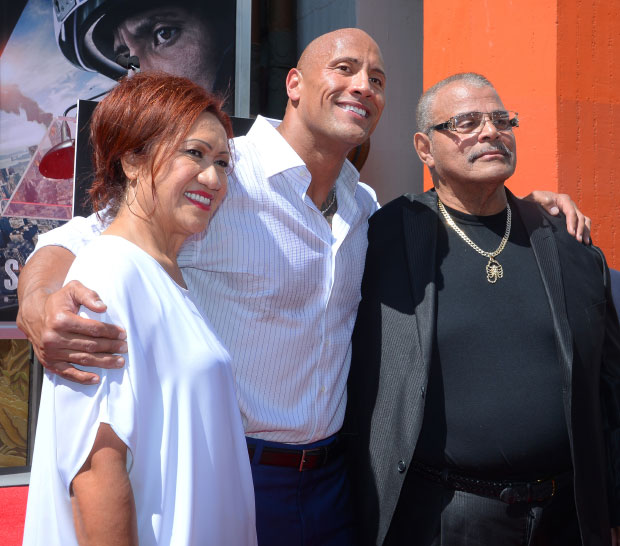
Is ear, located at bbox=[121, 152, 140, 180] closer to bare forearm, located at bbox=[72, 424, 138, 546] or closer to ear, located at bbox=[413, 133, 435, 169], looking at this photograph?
bare forearm, located at bbox=[72, 424, 138, 546]

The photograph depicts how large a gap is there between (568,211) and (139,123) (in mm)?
1599

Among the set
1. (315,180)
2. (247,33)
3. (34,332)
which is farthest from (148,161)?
(247,33)

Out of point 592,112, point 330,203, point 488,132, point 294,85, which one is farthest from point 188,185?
point 592,112

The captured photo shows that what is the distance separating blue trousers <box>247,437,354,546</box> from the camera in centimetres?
204

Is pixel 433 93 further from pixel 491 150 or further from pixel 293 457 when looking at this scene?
pixel 293 457

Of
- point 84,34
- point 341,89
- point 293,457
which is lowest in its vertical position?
point 293,457

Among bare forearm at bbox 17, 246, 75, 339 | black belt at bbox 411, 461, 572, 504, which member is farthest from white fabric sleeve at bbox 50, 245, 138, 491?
black belt at bbox 411, 461, 572, 504

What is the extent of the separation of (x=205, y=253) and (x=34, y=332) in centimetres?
65

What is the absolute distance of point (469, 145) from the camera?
2.38m

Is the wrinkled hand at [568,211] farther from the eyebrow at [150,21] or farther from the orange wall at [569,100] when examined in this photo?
the eyebrow at [150,21]

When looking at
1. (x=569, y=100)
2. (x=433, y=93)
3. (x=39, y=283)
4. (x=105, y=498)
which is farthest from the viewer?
(x=569, y=100)

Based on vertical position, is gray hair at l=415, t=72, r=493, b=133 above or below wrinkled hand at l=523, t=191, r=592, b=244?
above

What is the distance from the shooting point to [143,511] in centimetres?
134

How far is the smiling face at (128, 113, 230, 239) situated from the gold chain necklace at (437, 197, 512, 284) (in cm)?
106
